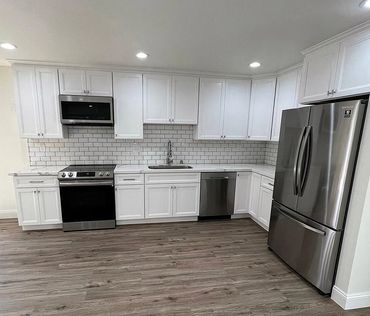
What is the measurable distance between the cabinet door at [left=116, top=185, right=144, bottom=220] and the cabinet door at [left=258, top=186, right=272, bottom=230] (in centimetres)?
Result: 198

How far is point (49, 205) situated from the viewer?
3232 millimetres

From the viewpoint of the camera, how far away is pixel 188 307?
1.96 metres

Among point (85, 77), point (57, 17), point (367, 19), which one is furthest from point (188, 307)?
point (85, 77)

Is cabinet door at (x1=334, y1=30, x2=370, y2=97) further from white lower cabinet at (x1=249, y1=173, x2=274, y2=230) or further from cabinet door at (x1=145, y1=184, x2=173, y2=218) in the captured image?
cabinet door at (x1=145, y1=184, x2=173, y2=218)

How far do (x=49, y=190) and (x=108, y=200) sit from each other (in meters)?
0.88

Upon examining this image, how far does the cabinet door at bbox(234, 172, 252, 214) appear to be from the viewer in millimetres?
3791

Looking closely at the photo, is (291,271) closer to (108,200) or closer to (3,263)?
(108,200)

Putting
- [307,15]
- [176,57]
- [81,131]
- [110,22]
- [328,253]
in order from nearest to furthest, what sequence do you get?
[307,15]
[110,22]
[328,253]
[176,57]
[81,131]

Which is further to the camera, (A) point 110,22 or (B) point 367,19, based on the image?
(A) point 110,22

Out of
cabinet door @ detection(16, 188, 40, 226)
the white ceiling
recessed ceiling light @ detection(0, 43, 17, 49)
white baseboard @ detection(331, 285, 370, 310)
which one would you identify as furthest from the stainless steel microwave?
white baseboard @ detection(331, 285, 370, 310)

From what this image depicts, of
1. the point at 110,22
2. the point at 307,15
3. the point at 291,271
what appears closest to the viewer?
the point at 307,15

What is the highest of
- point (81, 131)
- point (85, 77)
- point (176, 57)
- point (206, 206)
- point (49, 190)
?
point (176, 57)

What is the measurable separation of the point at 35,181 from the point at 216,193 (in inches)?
113

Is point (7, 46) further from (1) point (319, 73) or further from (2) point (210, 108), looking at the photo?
(1) point (319, 73)
